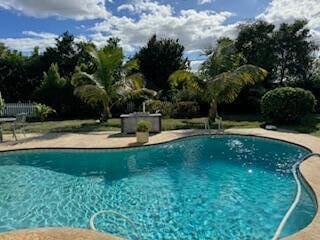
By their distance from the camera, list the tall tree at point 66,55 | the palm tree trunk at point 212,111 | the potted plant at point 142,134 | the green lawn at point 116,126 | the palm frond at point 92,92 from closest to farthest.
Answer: the potted plant at point 142,134 → the green lawn at point 116,126 → the palm frond at point 92,92 → the palm tree trunk at point 212,111 → the tall tree at point 66,55

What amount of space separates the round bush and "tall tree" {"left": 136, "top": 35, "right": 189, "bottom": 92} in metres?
9.72

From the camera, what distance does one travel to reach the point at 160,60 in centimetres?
2548

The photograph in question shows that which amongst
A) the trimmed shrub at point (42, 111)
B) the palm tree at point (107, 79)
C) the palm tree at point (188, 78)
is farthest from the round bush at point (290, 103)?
the trimmed shrub at point (42, 111)

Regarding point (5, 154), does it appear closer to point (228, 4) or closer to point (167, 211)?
point (167, 211)

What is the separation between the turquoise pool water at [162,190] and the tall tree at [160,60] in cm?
1323

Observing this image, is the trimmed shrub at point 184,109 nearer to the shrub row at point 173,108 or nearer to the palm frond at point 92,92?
the shrub row at point 173,108

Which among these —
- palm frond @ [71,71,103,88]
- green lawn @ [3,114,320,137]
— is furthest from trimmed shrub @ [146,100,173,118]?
palm frond @ [71,71,103,88]

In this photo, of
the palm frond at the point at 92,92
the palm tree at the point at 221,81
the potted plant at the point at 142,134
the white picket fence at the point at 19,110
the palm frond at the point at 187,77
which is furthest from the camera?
the white picket fence at the point at 19,110

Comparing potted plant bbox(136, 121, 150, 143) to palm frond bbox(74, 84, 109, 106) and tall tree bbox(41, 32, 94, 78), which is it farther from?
tall tree bbox(41, 32, 94, 78)

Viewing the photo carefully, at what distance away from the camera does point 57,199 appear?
748cm

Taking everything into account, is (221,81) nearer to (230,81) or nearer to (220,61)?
(230,81)

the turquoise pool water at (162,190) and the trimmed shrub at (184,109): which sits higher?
the trimmed shrub at (184,109)

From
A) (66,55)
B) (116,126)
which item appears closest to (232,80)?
(116,126)

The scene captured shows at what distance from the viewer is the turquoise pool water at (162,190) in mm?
6082
